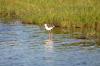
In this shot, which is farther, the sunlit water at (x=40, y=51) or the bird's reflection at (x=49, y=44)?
the bird's reflection at (x=49, y=44)

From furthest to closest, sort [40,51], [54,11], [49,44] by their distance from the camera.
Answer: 1. [54,11]
2. [49,44]
3. [40,51]

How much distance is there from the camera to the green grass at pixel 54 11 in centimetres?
2312

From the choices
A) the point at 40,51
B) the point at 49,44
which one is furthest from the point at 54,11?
the point at 40,51

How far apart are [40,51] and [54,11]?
23.9ft

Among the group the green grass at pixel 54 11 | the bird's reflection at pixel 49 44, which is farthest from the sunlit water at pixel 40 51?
the green grass at pixel 54 11

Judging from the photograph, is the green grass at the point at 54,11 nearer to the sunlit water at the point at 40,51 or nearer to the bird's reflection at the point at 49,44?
the sunlit water at the point at 40,51

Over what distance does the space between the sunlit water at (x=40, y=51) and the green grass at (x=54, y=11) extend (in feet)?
4.39

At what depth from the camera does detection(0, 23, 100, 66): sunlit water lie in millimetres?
15812

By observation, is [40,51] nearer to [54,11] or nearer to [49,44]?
[49,44]

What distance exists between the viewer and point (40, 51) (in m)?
17.9

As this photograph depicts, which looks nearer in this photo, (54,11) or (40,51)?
(40,51)

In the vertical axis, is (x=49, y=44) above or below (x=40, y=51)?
above

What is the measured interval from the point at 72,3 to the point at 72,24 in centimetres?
284

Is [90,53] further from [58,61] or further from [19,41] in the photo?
[19,41]
